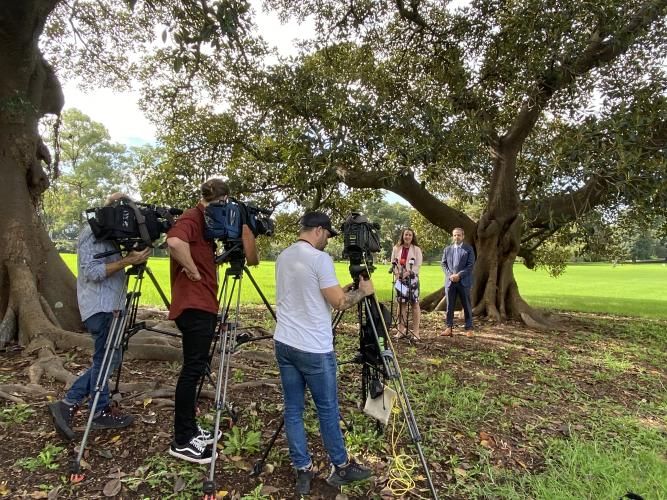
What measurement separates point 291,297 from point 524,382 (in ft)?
15.0

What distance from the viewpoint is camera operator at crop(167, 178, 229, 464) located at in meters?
3.32

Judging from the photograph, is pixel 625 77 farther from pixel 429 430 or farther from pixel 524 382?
pixel 429 430

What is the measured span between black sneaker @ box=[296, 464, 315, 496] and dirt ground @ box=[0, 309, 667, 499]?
0.08m

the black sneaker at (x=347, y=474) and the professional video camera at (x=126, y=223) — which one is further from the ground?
the professional video camera at (x=126, y=223)

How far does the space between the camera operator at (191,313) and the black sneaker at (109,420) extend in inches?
27.6

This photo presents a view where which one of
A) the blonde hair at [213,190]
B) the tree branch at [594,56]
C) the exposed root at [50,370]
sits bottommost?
the exposed root at [50,370]

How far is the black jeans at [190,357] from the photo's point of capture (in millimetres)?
3340

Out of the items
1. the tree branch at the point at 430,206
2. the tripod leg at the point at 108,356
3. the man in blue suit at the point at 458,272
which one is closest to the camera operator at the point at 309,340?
the tripod leg at the point at 108,356

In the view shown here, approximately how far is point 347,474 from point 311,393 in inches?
25.9

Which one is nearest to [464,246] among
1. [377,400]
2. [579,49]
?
[579,49]

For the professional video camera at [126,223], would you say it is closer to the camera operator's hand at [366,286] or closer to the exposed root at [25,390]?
the camera operator's hand at [366,286]

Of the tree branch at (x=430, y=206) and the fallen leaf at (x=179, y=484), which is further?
the tree branch at (x=430, y=206)

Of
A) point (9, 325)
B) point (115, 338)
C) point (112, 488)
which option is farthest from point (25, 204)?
point (112, 488)

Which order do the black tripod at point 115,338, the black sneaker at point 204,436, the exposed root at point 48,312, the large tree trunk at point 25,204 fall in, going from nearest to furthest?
the black tripod at point 115,338
the black sneaker at point 204,436
the large tree trunk at point 25,204
the exposed root at point 48,312
